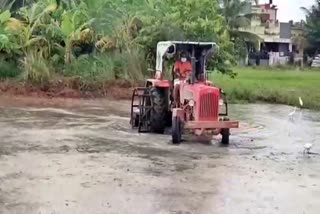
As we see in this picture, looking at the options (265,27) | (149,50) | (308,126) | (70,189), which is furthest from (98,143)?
(265,27)

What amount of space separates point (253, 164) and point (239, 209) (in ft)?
10.4

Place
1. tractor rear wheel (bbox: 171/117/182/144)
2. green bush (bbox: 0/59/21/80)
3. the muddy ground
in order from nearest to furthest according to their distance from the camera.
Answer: the muddy ground
tractor rear wheel (bbox: 171/117/182/144)
green bush (bbox: 0/59/21/80)

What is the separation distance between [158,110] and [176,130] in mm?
1405

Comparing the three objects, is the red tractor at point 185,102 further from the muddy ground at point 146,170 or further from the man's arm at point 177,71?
the muddy ground at point 146,170

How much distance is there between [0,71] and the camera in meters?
25.0

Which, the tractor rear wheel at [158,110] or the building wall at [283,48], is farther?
the building wall at [283,48]

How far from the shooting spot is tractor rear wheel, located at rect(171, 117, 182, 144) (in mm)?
12719

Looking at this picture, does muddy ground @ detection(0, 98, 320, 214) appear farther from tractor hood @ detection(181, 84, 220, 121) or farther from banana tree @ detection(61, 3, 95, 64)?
banana tree @ detection(61, 3, 95, 64)

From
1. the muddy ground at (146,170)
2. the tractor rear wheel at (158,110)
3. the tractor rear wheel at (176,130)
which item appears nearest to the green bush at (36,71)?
the muddy ground at (146,170)

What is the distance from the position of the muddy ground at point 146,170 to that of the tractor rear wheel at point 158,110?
39cm

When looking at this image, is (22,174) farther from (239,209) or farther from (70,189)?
(239,209)

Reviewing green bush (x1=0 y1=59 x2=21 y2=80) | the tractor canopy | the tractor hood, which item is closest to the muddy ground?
the tractor hood

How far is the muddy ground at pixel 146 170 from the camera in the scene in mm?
7977

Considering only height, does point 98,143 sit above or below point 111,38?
below
